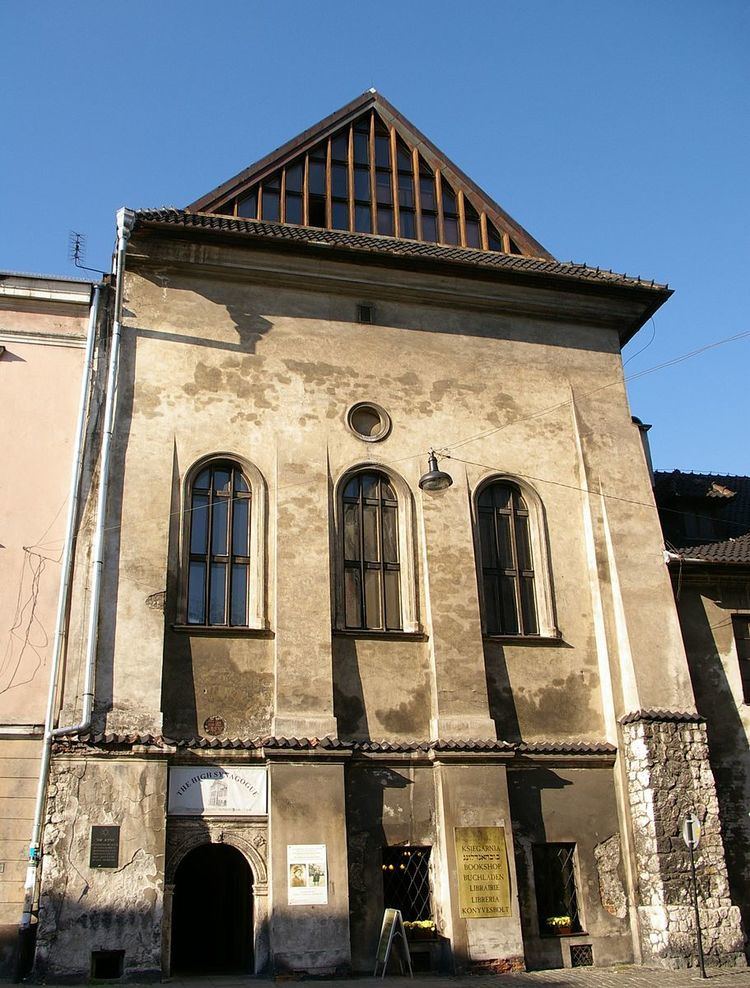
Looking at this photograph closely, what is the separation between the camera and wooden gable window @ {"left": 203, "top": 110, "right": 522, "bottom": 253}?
20484 mm

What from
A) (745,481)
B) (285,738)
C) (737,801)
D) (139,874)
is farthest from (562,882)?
(745,481)

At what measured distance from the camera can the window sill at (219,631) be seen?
1577 centimetres

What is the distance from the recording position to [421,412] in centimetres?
1844

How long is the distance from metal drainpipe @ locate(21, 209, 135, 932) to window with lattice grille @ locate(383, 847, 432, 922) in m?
5.17

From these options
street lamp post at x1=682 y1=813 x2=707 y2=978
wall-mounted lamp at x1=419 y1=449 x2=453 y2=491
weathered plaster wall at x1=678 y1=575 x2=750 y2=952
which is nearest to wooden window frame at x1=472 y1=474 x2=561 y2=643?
wall-mounted lamp at x1=419 y1=449 x2=453 y2=491

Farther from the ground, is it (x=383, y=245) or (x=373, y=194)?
(x=373, y=194)

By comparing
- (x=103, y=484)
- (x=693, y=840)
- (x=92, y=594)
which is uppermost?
(x=103, y=484)

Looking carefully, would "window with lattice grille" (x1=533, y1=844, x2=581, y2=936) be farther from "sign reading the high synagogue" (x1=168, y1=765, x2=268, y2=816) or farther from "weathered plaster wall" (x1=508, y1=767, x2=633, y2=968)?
"sign reading the high synagogue" (x1=168, y1=765, x2=268, y2=816)

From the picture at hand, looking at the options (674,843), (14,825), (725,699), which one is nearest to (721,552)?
(725,699)

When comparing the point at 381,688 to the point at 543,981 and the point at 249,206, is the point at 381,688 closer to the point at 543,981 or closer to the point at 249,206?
the point at 543,981

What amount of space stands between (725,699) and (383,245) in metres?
10.9

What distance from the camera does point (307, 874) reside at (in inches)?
568

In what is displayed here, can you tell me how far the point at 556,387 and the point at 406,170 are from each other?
623 cm

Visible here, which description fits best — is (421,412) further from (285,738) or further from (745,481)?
(745,481)
